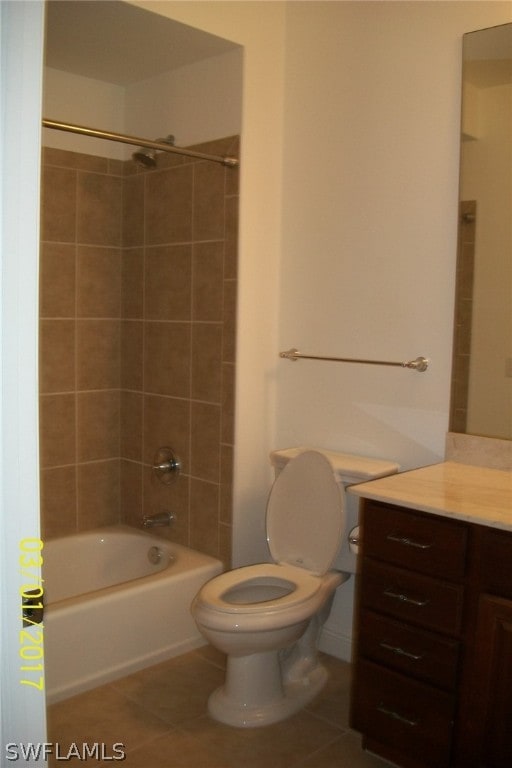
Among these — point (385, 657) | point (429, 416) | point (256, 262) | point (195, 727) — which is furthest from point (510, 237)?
point (195, 727)

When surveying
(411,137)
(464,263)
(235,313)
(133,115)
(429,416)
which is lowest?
(429,416)

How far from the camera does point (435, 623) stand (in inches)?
70.8

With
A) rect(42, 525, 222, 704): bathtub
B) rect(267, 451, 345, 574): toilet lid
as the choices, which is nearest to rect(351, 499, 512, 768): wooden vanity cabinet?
rect(267, 451, 345, 574): toilet lid

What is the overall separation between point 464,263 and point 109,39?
5.12 feet

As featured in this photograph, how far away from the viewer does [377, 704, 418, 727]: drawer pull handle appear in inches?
73.6

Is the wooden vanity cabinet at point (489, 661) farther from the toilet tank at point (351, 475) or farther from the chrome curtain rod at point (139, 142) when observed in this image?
the chrome curtain rod at point (139, 142)

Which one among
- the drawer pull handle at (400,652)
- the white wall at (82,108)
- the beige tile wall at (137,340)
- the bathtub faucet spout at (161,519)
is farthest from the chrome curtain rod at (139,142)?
the drawer pull handle at (400,652)

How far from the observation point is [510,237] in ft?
6.96

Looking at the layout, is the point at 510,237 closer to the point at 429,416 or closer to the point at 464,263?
the point at 464,263

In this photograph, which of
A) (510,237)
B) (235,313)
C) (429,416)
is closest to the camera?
(510,237)

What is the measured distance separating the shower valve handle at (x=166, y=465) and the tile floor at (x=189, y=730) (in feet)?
2.68

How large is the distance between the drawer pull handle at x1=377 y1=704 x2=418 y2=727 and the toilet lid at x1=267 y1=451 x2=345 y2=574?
529mm

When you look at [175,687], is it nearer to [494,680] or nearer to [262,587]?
[262,587]

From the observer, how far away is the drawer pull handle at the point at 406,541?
181 cm
